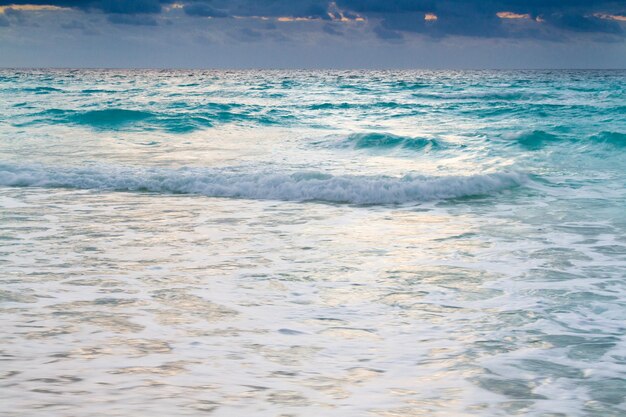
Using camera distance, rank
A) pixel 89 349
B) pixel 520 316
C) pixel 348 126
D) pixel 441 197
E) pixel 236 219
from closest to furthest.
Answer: pixel 89 349 < pixel 520 316 < pixel 236 219 < pixel 441 197 < pixel 348 126

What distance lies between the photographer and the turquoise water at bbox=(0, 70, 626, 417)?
3809mm

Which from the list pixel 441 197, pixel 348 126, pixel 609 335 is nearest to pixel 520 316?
pixel 609 335

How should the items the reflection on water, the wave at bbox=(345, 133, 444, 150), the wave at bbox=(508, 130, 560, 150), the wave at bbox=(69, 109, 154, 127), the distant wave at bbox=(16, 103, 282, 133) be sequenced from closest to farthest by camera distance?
Result: the reflection on water < the wave at bbox=(345, 133, 444, 150) < the wave at bbox=(508, 130, 560, 150) < the distant wave at bbox=(16, 103, 282, 133) < the wave at bbox=(69, 109, 154, 127)

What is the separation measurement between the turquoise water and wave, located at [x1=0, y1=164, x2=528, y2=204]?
44 millimetres

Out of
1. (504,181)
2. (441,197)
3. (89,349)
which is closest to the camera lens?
(89,349)

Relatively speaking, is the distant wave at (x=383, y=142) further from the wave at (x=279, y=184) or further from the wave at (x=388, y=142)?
the wave at (x=279, y=184)

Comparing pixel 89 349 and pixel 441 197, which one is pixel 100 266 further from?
pixel 441 197

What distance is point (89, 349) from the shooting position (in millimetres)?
4312

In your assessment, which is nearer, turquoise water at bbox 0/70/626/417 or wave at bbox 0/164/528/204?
turquoise water at bbox 0/70/626/417

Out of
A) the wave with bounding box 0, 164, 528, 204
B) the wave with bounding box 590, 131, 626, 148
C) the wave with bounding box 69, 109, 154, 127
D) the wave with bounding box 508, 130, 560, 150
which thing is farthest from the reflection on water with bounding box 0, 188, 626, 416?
the wave with bounding box 69, 109, 154, 127

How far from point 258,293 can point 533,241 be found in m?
3.62

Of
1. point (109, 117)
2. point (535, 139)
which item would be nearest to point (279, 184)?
point (535, 139)

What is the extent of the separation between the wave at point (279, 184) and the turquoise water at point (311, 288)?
0.04 m

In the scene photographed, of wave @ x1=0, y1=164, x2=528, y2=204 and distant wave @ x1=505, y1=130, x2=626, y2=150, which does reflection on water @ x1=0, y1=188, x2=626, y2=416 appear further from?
distant wave @ x1=505, y1=130, x2=626, y2=150
